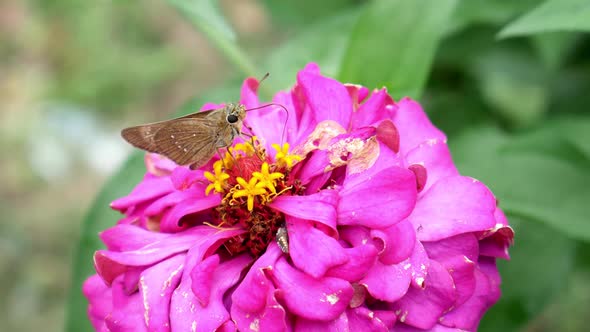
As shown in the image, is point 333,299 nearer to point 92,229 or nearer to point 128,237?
point 128,237

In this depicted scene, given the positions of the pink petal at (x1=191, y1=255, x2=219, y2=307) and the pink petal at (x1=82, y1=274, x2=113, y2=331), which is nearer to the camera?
the pink petal at (x1=191, y1=255, x2=219, y2=307)

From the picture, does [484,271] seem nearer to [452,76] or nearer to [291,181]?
[291,181]

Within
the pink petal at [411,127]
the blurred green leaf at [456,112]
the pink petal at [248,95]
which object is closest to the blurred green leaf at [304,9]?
the blurred green leaf at [456,112]

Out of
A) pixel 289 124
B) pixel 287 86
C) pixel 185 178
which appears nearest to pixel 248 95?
pixel 289 124

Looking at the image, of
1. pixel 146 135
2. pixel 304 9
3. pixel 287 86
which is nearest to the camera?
pixel 146 135

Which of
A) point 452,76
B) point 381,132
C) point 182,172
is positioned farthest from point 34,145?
point 381,132

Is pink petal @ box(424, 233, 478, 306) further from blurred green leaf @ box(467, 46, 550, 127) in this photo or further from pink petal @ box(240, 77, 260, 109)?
blurred green leaf @ box(467, 46, 550, 127)

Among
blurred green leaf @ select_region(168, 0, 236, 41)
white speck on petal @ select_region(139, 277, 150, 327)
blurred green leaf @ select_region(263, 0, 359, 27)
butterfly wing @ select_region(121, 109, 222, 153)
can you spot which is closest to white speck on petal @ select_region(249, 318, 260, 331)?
white speck on petal @ select_region(139, 277, 150, 327)
